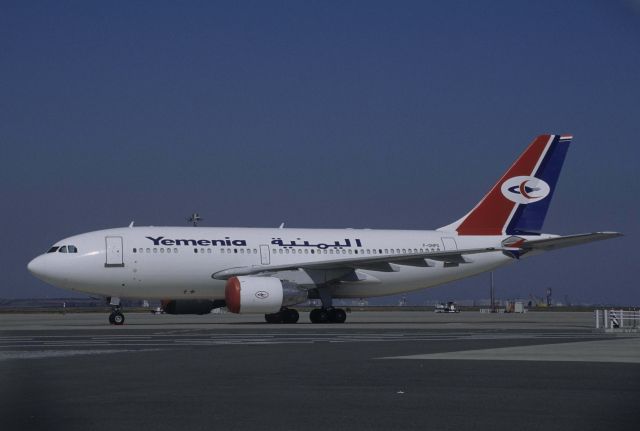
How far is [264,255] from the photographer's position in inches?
1558

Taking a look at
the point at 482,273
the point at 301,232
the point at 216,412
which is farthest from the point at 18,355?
the point at 482,273

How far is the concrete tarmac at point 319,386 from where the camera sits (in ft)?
32.2

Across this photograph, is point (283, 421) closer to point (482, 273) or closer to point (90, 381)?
point (90, 381)

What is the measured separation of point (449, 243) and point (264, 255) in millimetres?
9088

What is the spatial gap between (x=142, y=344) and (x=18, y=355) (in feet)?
14.4

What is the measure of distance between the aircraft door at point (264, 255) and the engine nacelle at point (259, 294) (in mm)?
2486

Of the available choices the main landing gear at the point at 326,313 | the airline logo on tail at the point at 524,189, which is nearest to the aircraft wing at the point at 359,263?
the main landing gear at the point at 326,313

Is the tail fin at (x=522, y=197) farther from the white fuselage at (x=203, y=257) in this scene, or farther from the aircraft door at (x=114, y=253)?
the aircraft door at (x=114, y=253)

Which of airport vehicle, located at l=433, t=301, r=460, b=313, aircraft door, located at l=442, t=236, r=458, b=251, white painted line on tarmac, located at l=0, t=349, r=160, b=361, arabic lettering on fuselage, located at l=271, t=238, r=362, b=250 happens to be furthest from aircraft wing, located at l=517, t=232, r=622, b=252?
airport vehicle, located at l=433, t=301, r=460, b=313

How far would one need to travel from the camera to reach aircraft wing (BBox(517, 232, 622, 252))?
3903cm

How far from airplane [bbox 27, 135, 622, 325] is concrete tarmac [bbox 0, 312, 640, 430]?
15238 millimetres

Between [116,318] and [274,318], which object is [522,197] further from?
[116,318]

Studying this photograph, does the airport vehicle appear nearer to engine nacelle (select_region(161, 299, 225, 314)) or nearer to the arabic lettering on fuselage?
the arabic lettering on fuselage

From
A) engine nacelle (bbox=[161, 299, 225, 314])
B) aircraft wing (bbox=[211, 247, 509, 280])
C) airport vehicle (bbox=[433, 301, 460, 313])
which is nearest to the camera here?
aircraft wing (bbox=[211, 247, 509, 280])
